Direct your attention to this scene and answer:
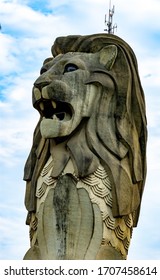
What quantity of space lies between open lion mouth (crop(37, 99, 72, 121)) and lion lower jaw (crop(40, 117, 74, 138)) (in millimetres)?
108

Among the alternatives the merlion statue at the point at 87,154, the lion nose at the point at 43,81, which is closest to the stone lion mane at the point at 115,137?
the merlion statue at the point at 87,154

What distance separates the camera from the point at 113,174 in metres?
12.4

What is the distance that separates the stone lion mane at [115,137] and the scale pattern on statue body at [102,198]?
98mm

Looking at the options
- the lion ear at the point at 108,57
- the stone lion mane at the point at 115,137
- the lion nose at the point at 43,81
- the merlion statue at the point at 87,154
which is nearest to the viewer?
the merlion statue at the point at 87,154

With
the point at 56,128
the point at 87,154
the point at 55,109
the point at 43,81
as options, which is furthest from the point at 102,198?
the point at 43,81

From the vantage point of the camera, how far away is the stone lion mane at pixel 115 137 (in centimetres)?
1240

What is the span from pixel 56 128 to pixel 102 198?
117 cm

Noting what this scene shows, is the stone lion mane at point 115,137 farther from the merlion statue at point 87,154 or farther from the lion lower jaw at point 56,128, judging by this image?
the lion lower jaw at point 56,128

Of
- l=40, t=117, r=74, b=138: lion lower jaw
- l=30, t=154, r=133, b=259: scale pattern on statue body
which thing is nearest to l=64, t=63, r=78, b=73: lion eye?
l=40, t=117, r=74, b=138: lion lower jaw

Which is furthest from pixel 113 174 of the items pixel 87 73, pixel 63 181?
pixel 87 73

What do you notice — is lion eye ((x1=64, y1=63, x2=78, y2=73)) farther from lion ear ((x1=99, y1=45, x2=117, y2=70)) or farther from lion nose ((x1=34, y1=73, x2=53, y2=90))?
lion ear ((x1=99, y1=45, x2=117, y2=70))

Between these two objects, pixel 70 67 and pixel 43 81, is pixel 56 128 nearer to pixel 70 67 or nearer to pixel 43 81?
pixel 43 81

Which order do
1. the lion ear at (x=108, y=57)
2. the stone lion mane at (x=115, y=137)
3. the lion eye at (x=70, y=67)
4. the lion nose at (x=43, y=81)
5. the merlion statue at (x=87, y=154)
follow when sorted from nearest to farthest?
the merlion statue at (x=87, y=154) → the stone lion mane at (x=115, y=137) → the lion nose at (x=43, y=81) → the lion eye at (x=70, y=67) → the lion ear at (x=108, y=57)

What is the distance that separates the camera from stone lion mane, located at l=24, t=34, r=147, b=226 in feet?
40.7
